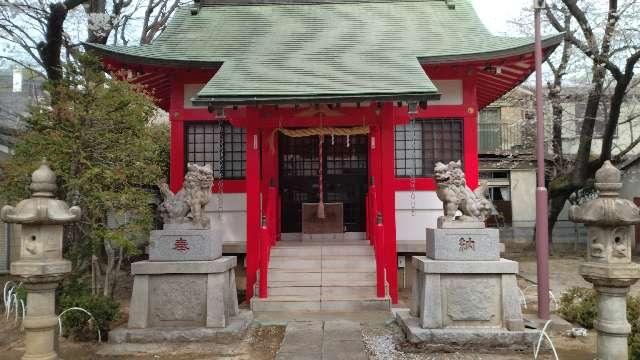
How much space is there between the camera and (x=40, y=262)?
5.39m

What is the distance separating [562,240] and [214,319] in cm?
2167

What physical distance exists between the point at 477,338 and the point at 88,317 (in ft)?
18.2

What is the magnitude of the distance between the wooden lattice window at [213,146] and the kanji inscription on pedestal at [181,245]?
4359 mm

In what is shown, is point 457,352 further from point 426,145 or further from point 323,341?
point 426,145

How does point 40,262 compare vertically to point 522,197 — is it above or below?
below

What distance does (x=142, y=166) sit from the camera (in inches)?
301

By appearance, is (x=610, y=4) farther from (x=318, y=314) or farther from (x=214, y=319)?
(x=214, y=319)

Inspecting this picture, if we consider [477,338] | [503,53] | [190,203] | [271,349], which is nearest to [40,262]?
[190,203]

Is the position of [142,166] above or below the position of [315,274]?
above

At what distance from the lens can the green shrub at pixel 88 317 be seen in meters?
7.15

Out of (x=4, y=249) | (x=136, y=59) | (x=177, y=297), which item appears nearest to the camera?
(x=177, y=297)

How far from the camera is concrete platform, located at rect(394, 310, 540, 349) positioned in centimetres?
652

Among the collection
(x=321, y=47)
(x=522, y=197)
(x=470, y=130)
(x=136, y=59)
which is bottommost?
(x=522, y=197)

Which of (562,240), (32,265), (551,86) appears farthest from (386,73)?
(562,240)
